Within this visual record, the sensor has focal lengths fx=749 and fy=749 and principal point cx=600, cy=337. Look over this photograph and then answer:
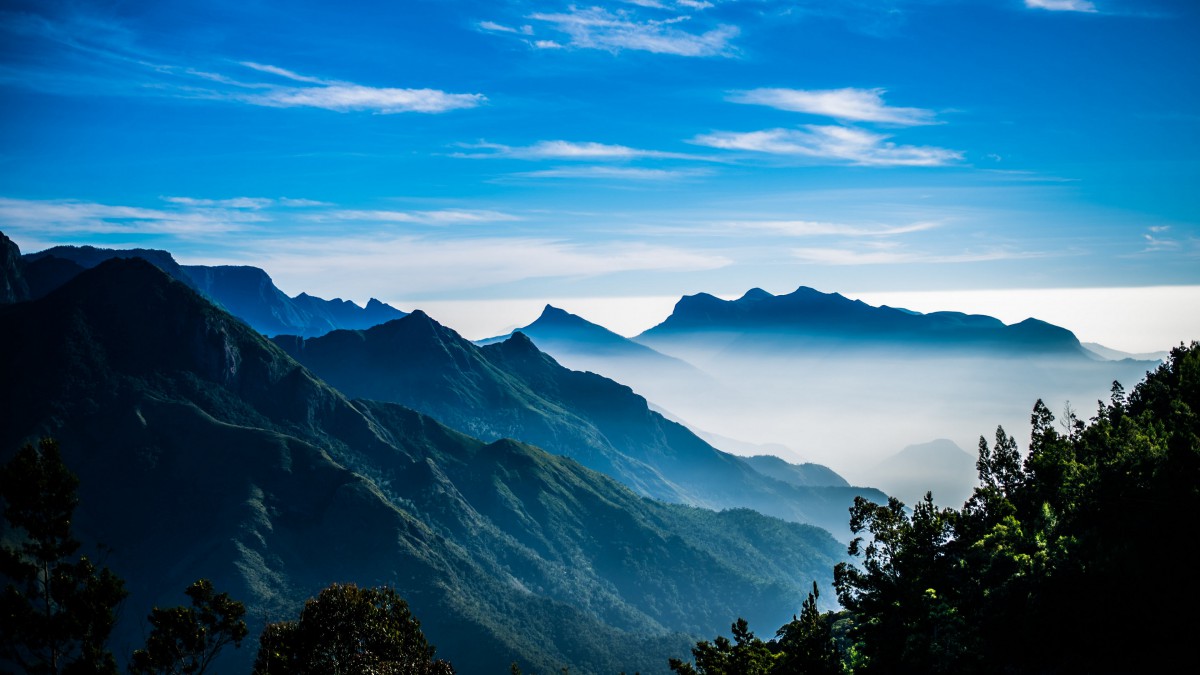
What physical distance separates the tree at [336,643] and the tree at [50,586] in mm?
11619

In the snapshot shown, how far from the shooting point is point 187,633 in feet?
175

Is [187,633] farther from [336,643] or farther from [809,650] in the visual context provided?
[809,650]

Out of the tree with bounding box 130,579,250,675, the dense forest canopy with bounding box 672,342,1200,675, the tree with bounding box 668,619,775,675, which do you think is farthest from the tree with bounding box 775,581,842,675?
the tree with bounding box 130,579,250,675

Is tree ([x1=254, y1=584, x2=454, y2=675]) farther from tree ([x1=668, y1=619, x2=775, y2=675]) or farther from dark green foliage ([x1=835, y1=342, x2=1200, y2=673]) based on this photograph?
dark green foliage ([x1=835, y1=342, x2=1200, y2=673])

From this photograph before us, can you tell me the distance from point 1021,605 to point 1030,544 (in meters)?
10.5

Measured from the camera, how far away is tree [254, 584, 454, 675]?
52253 millimetres

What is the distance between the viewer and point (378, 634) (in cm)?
5438

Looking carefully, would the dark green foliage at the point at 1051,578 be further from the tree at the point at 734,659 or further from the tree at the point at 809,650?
the tree at the point at 734,659

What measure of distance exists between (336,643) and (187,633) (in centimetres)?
1069

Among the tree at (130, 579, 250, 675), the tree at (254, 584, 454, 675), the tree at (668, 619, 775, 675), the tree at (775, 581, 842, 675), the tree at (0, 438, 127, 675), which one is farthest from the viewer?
the tree at (775, 581, 842, 675)

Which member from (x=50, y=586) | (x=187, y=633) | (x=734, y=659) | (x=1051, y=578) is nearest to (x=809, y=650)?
(x=734, y=659)

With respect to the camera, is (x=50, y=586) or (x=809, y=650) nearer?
(x=50, y=586)

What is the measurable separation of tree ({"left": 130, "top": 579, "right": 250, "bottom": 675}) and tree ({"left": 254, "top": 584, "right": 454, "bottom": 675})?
9.19 feet

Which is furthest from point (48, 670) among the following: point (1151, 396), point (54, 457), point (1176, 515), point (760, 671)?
point (1151, 396)
